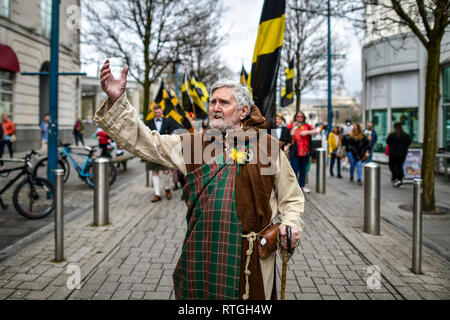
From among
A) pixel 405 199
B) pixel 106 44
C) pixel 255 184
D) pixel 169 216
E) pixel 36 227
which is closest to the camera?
pixel 255 184

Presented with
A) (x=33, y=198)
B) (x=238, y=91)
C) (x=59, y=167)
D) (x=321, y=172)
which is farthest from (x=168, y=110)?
(x=238, y=91)

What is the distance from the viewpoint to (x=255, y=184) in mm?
2148

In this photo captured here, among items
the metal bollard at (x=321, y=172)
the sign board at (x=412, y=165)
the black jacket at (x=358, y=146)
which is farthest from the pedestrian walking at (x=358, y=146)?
the metal bollard at (x=321, y=172)

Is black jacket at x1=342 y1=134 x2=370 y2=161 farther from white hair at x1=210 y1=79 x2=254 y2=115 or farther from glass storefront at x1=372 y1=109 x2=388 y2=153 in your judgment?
white hair at x1=210 y1=79 x2=254 y2=115

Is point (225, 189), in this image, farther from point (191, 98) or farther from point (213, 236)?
point (191, 98)

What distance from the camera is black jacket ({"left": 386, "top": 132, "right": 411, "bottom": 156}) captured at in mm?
11508

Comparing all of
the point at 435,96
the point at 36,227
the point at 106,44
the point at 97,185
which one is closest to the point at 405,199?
the point at 435,96

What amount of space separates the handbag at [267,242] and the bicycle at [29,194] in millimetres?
5436

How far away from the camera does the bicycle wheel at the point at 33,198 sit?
21.0 ft

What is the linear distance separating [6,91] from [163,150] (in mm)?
18904

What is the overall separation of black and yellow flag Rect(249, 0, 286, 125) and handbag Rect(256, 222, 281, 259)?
91 cm

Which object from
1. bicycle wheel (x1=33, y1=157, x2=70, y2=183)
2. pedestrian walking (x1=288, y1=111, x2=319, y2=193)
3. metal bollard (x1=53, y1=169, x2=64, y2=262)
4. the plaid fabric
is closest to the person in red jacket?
bicycle wheel (x1=33, y1=157, x2=70, y2=183)

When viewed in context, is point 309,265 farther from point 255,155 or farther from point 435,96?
point 435,96

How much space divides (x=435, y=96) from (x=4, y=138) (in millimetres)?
13248
